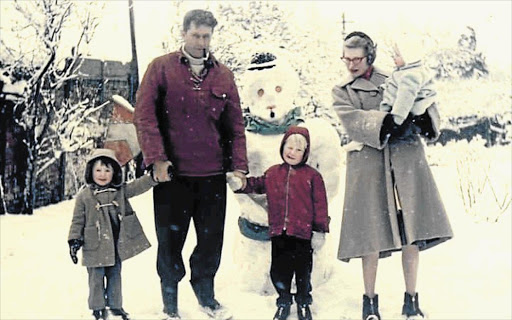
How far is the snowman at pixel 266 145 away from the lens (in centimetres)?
441

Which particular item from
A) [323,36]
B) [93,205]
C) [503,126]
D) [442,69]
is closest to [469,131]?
[503,126]

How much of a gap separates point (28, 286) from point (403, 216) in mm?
2743

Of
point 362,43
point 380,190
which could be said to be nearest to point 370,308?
point 380,190

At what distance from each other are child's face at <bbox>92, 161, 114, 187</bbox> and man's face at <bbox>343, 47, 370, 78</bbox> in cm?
158

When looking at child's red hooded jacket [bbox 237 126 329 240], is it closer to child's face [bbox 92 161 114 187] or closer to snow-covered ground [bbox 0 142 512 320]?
snow-covered ground [bbox 0 142 512 320]

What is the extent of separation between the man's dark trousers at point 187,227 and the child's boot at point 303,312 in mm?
539

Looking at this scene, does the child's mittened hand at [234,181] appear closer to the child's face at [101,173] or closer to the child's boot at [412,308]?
the child's face at [101,173]

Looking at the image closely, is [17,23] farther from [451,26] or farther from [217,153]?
[451,26]

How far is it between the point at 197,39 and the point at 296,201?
1.11 meters

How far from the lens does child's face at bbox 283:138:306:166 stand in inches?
155

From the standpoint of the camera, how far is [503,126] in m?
13.7

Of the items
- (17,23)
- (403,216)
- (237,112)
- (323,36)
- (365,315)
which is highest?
(323,36)

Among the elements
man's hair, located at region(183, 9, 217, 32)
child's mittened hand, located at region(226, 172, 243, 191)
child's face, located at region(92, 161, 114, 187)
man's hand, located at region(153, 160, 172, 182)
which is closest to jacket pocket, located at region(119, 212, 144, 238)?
child's face, located at region(92, 161, 114, 187)

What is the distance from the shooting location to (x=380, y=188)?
3.96 meters
